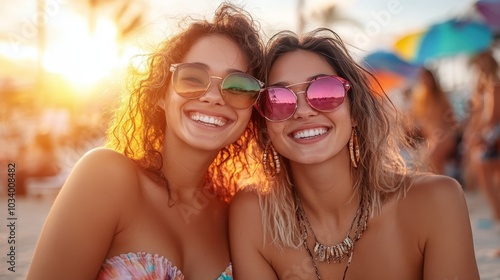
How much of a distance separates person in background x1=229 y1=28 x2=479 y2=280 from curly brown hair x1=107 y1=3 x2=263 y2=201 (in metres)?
0.17

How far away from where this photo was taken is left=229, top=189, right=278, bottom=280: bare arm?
3240mm

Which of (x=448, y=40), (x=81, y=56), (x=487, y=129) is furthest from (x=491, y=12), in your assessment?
(x=81, y=56)

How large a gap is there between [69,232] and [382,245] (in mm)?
1746

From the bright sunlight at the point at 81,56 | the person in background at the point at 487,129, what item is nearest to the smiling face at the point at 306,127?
the bright sunlight at the point at 81,56

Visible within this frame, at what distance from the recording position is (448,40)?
1223 cm

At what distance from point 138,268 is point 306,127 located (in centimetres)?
120

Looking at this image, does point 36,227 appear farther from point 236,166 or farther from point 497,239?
point 497,239

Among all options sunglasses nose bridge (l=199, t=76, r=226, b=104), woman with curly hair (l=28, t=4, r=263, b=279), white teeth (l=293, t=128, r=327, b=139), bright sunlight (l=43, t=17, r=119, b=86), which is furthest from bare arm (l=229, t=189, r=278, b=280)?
bright sunlight (l=43, t=17, r=119, b=86)

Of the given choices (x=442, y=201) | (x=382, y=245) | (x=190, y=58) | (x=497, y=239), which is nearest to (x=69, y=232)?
(x=190, y=58)

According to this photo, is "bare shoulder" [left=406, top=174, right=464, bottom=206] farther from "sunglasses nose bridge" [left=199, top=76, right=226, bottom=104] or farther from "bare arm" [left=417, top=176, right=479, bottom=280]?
"sunglasses nose bridge" [left=199, top=76, right=226, bottom=104]

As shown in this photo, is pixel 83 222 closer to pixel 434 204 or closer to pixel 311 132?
pixel 311 132

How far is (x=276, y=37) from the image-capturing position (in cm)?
337

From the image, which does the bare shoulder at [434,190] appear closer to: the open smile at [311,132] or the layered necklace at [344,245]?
the layered necklace at [344,245]

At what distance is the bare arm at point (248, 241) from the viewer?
3.24m
